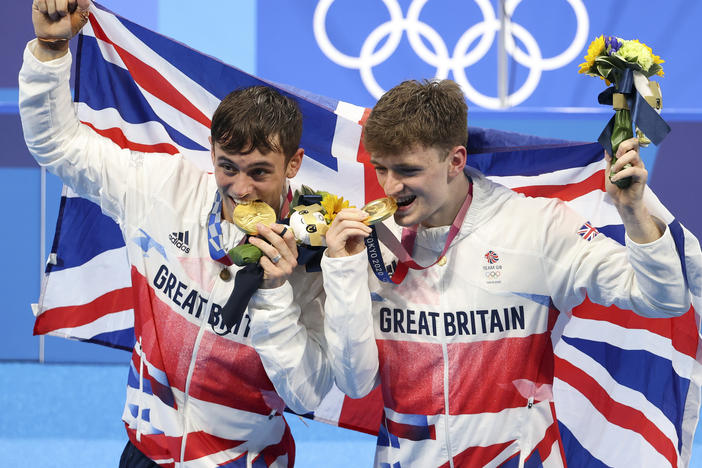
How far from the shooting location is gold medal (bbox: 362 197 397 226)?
8.47 feet

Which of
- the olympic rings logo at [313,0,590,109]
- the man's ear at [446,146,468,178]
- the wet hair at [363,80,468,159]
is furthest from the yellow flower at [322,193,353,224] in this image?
the olympic rings logo at [313,0,590,109]

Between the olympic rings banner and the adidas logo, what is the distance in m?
3.35

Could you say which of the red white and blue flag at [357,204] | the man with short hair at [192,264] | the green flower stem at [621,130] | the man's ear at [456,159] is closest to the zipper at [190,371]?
the man with short hair at [192,264]

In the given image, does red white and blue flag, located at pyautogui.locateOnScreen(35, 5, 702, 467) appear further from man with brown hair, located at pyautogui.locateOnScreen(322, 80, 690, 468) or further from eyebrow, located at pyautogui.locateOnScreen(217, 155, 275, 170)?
eyebrow, located at pyautogui.locateOnScreen(217, 155, 275, 170)

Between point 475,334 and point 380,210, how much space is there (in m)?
0.49

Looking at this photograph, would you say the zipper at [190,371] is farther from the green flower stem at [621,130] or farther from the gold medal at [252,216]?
the green flower stem at [621,130]

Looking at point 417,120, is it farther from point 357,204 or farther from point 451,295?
point 357,204

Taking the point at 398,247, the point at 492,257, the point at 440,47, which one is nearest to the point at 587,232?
the point at 492,257

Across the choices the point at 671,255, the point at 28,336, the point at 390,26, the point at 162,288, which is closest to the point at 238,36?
the point at 390,26

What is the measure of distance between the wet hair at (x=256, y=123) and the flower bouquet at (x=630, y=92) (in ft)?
3.20

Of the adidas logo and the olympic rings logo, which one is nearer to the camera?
the adidas logo

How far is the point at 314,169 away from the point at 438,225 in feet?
2.71

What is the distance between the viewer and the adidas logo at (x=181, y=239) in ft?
9.49

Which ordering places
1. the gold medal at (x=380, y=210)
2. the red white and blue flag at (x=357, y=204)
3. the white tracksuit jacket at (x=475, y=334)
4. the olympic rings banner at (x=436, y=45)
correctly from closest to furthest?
the gold medal at (x=380, y=210), the white tracksuit jacket at (x=475, y=334), the red white and blue flag at (x=357, y=204), the olympic rings banner at (x=436, y=45)
